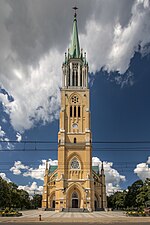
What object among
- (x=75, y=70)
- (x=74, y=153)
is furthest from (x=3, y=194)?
(x=75, y=70)

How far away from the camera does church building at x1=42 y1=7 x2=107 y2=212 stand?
6525 cm

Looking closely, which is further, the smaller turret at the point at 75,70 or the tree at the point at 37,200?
the tree at the point at 37,200

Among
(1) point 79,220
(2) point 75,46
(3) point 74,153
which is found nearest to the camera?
(1) point 79,220

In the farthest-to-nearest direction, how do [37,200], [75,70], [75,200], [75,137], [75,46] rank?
[37,200] → [75,46] → [75,70] → [75,137] → [75,200]

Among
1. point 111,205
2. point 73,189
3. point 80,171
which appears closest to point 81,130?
point 80,171

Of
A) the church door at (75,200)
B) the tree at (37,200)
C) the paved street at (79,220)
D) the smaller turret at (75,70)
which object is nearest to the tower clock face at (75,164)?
the church door at (75,200)

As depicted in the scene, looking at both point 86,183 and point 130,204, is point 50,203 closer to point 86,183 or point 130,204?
point 86,183

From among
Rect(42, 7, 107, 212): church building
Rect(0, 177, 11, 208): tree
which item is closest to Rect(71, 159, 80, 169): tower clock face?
Rect(42, 7, 107, 212): church building

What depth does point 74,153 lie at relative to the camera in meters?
69.6

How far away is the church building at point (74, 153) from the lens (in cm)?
6525

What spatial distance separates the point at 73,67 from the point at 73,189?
129 ft

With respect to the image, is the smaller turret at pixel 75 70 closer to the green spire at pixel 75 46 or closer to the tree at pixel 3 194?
the green spire at pixel 75 46

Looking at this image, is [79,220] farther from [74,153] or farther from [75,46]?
[75,46]

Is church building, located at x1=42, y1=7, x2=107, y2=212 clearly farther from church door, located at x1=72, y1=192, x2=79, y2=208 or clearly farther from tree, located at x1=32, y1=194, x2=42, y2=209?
tree, located at x1=32, y1=194, x2=42, y2=209
